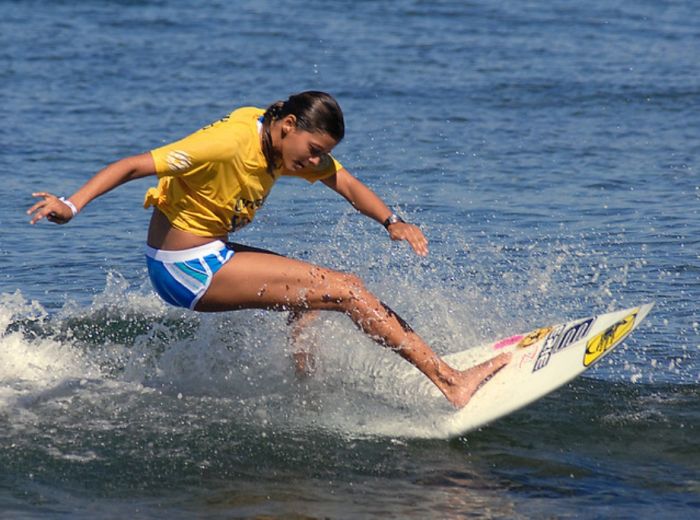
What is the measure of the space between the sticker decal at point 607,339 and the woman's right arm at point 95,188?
8.78 ft

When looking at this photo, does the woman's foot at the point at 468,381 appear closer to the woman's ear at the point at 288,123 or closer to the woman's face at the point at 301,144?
the woman's face at the point at 301,144

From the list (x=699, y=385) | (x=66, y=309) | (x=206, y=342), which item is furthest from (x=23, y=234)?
(x=699, y=385)

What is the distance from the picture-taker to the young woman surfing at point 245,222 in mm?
6734

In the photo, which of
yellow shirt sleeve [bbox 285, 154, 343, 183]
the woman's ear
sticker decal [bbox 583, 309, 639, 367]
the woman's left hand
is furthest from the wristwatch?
sticker decal [bbox 583, 309, 639, 367]

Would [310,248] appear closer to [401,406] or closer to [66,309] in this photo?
[66,309]

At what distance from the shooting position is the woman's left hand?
7.14m

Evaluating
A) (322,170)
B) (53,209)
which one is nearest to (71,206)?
(53,209)

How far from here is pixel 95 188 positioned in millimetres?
6391

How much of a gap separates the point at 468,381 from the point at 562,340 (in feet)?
2.08

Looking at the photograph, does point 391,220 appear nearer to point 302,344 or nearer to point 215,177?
point 302,344

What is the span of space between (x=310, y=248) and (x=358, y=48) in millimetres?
9697

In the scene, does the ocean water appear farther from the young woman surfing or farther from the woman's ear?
the woman's ear

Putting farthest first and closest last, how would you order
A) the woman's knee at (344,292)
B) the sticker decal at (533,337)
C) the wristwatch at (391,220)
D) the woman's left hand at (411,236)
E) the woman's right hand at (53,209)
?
the sticker decal at (533,337) → the wristwatch at (391,220) → the woman's left hand at (411,236) → the woman's knee at (344,292) → the woman's right hand at (53,209)

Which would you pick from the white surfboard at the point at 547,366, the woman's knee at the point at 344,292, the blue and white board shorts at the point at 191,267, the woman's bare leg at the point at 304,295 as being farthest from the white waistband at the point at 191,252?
the white surfboard at the point at 547,366
